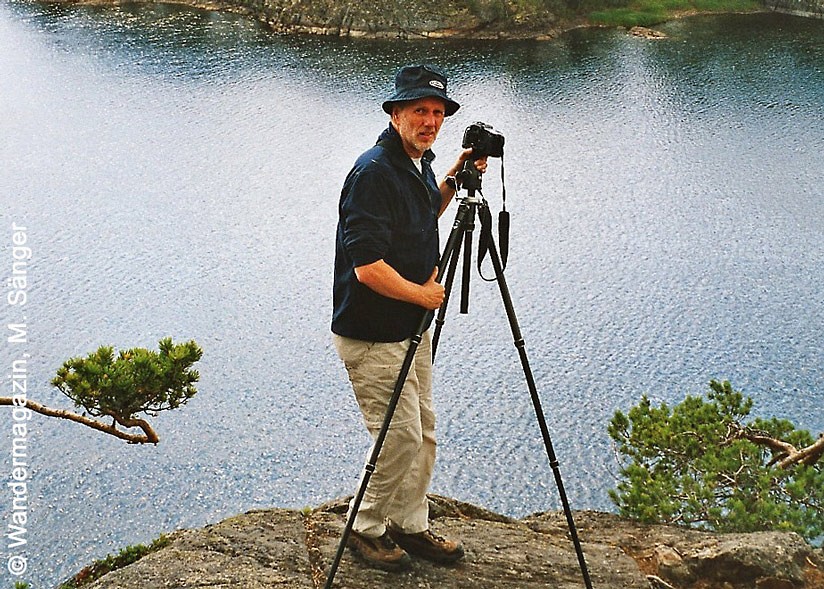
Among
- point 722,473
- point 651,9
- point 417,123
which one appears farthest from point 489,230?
point 651,9

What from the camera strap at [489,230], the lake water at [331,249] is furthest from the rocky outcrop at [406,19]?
the camera strap at [489,230]

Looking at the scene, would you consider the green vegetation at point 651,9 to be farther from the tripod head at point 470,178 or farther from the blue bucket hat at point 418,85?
the blue bucket hat at point 418,85

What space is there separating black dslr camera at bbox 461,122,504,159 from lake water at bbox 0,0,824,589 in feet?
15.6

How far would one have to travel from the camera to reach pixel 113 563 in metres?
5.57

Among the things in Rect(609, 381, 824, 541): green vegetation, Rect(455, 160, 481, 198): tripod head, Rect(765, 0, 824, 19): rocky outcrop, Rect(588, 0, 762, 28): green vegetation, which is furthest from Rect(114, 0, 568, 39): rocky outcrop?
Rect(455, 160, 481, 198): tripod head

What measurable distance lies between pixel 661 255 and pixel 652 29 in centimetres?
1322

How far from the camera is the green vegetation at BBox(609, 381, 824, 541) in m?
4.44

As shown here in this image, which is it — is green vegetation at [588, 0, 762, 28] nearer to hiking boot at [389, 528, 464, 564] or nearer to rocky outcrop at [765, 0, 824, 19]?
rocky outcrop at [765, 0, 824, 19]

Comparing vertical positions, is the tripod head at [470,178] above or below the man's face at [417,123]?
below

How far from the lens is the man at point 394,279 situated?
2.90m

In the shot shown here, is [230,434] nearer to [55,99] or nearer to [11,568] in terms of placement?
[11,568]

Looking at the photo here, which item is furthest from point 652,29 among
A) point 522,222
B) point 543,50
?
point 522,222

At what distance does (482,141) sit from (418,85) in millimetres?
373

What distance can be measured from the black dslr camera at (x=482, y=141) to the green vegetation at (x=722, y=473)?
2252 mm
